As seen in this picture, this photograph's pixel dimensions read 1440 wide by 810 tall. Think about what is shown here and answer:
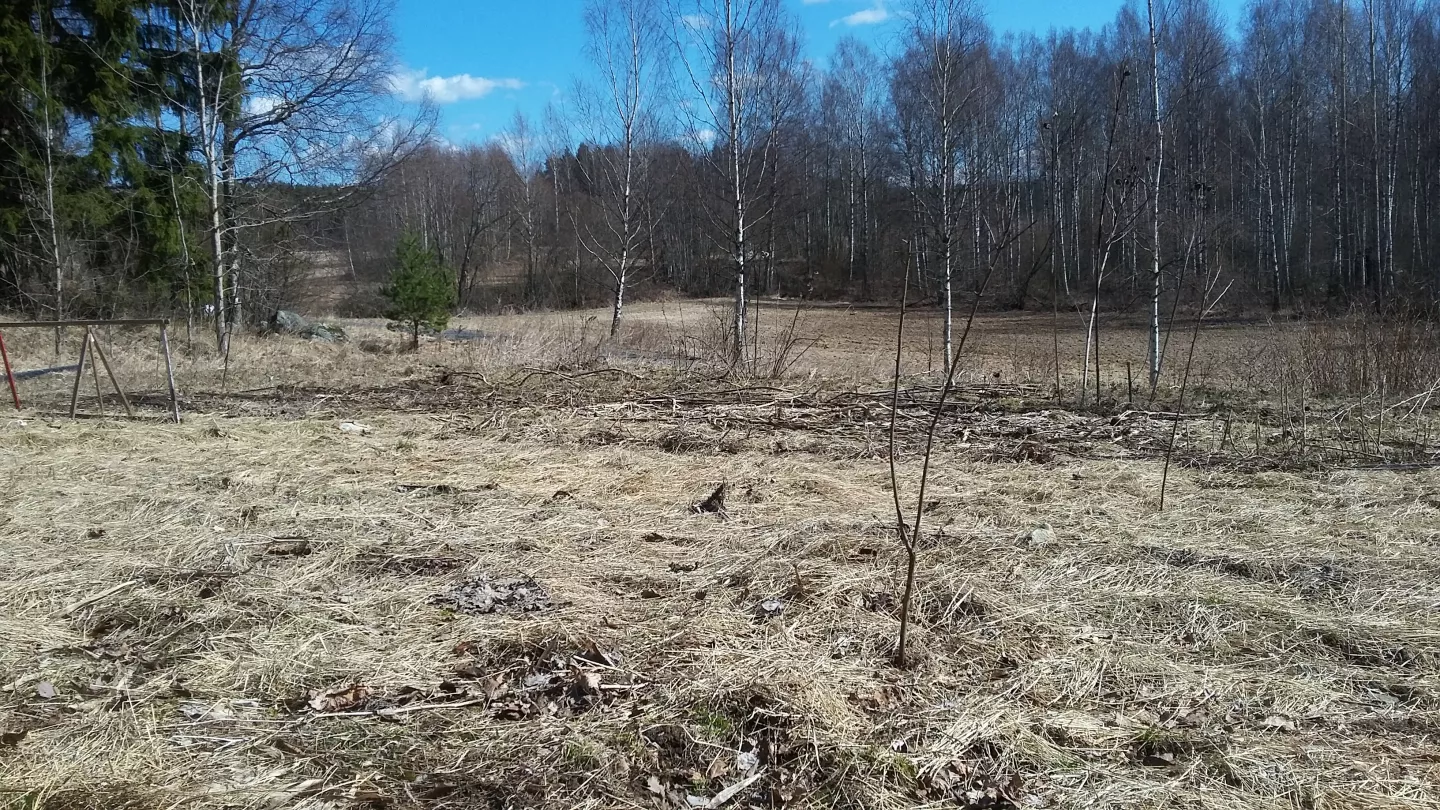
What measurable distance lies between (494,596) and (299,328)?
1832cm

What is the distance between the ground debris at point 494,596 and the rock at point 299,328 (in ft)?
53.9

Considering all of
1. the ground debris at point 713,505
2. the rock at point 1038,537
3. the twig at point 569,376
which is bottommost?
the rock at point 1038,537

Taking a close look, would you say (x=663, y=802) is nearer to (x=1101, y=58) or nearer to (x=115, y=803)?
(x=115, y=803)

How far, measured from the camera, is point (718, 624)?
3.29 metres

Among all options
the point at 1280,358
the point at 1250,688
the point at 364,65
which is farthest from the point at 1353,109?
the point at 1250,688

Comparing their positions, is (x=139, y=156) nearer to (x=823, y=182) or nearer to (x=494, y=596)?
(x=494, y=596)

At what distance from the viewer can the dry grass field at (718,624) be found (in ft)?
7.88

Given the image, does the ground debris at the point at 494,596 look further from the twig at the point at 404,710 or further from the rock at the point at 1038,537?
the rock at the point at 1038,537

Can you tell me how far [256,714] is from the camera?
2732 millimetres

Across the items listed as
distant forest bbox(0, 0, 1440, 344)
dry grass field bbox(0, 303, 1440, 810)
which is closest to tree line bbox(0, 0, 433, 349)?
distant forest bbox(0, 0, 1440, 344)

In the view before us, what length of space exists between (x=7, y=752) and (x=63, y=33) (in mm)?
20069

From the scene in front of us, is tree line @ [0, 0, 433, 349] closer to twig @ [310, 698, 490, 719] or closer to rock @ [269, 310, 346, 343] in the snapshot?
rock @ [269, 310, 346, 343]

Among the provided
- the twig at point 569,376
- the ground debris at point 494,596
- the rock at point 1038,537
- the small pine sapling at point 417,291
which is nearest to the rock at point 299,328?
the small pine sapling at point 417,291

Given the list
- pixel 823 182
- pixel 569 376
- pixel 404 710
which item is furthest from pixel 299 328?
pixel 823 182
